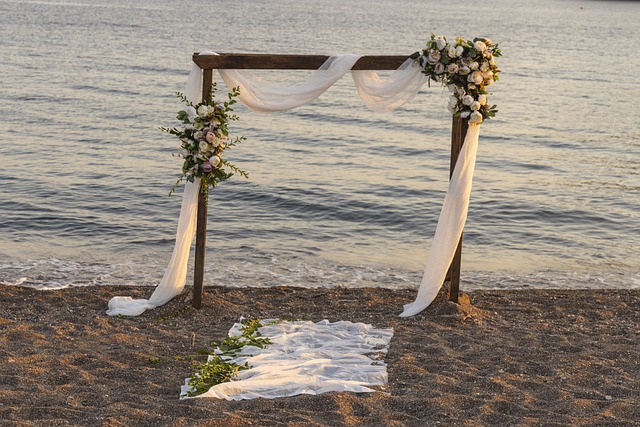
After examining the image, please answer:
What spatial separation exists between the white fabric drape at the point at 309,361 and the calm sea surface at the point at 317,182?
3226 millimetres

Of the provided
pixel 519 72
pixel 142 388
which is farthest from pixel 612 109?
pixel 142 388

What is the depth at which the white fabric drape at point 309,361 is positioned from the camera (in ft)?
22.8

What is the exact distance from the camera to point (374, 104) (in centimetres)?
963

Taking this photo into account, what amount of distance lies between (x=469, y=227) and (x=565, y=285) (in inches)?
140

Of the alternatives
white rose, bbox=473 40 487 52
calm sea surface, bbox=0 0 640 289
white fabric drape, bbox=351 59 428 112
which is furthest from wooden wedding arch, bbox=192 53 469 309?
calm sea surface, bbox=0 0 640 289

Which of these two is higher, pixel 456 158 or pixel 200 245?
pixel 456 158

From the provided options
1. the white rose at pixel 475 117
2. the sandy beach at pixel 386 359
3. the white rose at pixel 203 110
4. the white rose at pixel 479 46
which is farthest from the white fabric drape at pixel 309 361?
the white rose at pixel 479 46

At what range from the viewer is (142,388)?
23.0ft

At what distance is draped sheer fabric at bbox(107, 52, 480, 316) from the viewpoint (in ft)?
30.7

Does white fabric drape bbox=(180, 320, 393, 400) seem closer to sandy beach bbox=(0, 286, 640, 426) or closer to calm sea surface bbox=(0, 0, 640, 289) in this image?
sandy beach bbox=(0, 286, 640, 426)

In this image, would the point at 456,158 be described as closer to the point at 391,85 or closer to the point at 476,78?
the point at 476,78

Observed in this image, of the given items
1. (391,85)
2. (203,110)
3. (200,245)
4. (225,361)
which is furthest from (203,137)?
(225,361)

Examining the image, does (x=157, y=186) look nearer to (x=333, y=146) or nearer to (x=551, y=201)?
(x=333, y=146)

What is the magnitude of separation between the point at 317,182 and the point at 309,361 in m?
11.2
